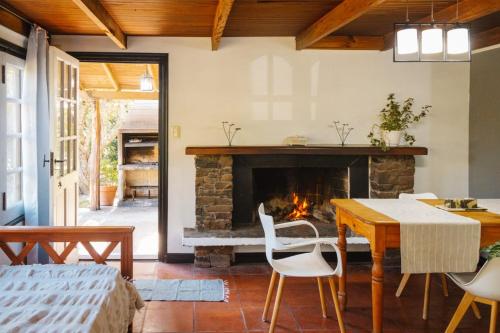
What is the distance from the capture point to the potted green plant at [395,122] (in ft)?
16.4

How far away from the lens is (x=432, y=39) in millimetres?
2910

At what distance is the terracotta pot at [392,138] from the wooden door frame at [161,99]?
86.2 inches

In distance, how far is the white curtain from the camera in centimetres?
402

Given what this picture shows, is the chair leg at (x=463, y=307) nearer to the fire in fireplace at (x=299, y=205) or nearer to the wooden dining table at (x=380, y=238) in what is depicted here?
the wooden dining table at (x=380, y=238)

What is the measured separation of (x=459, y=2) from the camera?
12.3 ft

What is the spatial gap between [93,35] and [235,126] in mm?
1646

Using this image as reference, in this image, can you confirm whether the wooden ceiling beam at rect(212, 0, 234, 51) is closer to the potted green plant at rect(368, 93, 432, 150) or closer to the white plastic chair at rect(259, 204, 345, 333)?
the white plastic chair at rect(259, 204, 345, 333)

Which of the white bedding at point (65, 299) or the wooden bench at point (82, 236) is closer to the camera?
the white bedding at point (65, 299)

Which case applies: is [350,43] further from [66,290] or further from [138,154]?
[138,154]

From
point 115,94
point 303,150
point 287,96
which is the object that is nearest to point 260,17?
point 287,96

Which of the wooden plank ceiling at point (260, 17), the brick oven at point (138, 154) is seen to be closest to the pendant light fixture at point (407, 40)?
the wooden plank ceiling at point (260, 17)

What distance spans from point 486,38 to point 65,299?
4239 mm

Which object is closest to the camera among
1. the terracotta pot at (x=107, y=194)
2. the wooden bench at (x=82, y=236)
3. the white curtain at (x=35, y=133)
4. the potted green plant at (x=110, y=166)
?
the wooden bench at (x=82, y=236)

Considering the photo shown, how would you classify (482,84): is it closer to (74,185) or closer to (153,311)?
(153,311)
